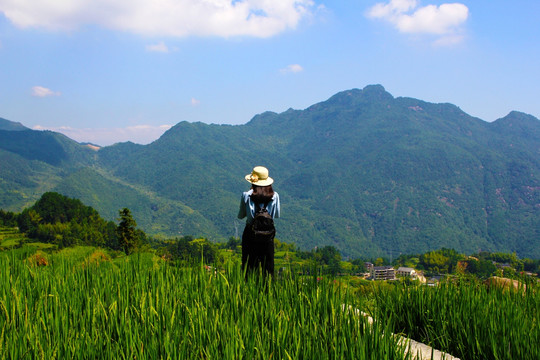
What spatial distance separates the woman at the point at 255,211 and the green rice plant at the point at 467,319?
1699 mm

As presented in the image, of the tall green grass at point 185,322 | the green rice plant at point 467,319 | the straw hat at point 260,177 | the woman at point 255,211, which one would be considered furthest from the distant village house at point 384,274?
the straw hat at point 260,177

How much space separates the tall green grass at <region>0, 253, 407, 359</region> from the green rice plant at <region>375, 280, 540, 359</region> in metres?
0.51

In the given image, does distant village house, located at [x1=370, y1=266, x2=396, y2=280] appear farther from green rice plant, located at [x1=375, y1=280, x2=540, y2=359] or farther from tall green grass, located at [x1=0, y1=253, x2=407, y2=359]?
tall green grass, located at [x1=0, y1=253, x2=407, y2=359]

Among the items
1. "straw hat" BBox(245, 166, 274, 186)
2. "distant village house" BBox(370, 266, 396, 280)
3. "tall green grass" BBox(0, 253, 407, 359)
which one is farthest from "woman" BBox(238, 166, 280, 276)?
"distant village house" BBox(370, 266, 396, 280)

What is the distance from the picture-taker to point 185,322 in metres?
3.41

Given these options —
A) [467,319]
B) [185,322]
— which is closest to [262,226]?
[185,322]

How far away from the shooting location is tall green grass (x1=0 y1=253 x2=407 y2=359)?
2.94 meters

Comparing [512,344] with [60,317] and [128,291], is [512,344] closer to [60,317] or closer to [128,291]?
[128,291]

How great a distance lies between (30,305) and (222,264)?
7.18ft

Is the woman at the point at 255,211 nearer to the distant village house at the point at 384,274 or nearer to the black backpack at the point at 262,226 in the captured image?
the black backpack at the point at 262,226

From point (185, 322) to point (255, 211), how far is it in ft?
9.52

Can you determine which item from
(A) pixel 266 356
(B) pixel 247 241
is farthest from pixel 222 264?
(A) pixel 266 356

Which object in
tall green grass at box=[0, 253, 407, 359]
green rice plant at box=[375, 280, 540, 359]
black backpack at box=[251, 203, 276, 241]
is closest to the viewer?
tall green grass at box=[0, 253, 407, 359]

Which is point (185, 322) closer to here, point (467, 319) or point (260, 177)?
point (467, 319)
